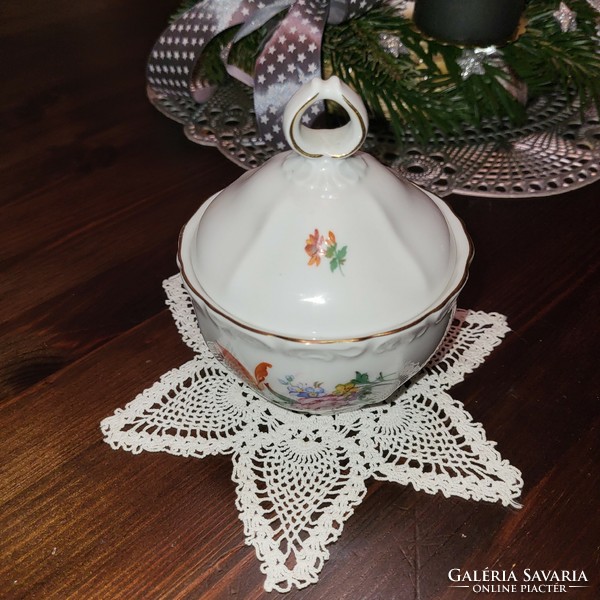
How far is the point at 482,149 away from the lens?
0.85 metres

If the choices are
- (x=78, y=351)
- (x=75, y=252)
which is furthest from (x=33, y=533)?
(x=75, y=252)

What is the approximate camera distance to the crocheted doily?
504 mm

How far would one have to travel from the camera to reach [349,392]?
0.51 m

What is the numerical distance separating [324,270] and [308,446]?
167mm

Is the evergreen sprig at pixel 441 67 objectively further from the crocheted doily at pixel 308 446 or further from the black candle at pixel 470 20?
the crocheted doily at pixel 308 446

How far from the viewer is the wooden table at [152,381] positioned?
0.48m

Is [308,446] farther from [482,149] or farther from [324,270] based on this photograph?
[482,149]

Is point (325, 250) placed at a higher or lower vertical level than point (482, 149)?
higher

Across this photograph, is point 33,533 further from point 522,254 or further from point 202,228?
point 522,254

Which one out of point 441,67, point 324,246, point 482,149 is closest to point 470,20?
point 441,67

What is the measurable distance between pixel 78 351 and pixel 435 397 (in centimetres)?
31

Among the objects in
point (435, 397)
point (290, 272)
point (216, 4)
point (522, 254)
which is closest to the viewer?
point (290, 272)

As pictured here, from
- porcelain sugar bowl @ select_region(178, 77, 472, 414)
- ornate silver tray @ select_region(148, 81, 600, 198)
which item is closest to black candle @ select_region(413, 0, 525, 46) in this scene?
ornate silver tray @ select_region(148, 81, 600, 198)

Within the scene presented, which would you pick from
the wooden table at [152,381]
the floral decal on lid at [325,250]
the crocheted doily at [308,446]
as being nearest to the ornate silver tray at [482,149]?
the wooden table at [152,381]
